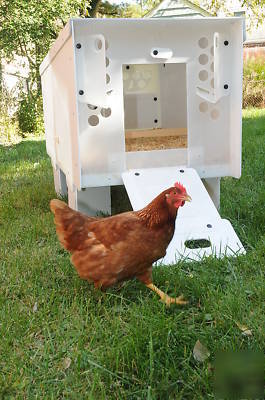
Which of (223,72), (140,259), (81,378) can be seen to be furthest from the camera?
(223,72)

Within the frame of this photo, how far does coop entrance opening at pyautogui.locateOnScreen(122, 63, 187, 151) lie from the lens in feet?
14.4

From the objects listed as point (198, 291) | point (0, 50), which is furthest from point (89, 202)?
point (0, 50)

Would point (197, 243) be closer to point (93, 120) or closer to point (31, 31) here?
point (93, 120)

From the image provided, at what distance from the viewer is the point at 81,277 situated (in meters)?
2.04

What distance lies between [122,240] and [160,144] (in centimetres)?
147

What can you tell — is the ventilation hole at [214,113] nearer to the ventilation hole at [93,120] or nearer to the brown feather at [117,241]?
the ventilation hole at [93,120]

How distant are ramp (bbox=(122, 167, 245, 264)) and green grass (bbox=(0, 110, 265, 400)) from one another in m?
0.13

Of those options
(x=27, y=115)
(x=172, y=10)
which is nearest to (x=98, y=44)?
(x=172, y=10)

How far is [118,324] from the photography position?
5.57 feet

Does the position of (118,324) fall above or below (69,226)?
below

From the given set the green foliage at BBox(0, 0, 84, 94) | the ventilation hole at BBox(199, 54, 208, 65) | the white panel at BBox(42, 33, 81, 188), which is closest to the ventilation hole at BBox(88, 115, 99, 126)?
the white panel at BBox(42, 33, 81, 188)

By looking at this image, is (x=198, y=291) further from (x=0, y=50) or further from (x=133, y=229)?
(x=0, y=50)

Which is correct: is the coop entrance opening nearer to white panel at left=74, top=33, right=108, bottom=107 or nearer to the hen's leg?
white panel at left=74, top=33, right=108, bottom=107

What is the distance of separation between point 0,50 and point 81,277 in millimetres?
8808
